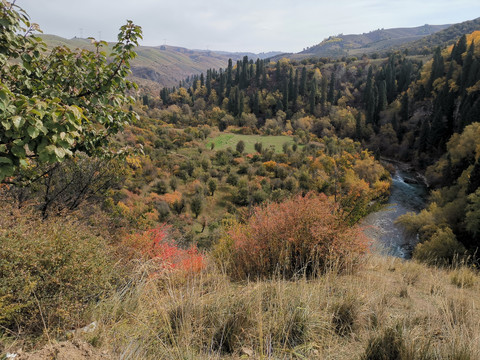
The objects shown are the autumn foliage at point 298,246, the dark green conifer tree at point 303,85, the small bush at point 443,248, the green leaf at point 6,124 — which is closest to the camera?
the green leaf at point 6,124

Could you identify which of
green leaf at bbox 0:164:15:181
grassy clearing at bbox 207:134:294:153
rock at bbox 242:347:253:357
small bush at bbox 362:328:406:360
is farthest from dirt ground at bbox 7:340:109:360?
grassy clearing at bbox 207:134:294:153

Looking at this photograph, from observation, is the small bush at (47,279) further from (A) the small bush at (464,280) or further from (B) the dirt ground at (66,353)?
(A) the small bush at (464,280)

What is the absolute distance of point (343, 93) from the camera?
79.1 metres

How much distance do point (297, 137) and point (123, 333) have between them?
5458 cm

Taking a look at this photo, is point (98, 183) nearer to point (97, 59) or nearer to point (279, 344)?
point (97, 59)

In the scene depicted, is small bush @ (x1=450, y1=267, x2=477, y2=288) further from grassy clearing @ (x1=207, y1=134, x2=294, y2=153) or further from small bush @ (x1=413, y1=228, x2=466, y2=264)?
grassy clearing @ (x1=207, y1=134, x2=294, y2=153)

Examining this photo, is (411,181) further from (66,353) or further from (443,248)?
(66,353)

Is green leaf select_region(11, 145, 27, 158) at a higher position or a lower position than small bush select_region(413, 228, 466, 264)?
higher

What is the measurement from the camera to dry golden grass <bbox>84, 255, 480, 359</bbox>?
2295 millimetres

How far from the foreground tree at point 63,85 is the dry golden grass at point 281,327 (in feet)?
6.58

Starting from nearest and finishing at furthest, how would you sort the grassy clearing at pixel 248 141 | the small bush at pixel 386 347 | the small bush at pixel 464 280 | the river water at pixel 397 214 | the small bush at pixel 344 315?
the small bush at pixel 386 347 < the small bush at pixel 344 315 < the small bush at pixel 464 280 < the river water at pixel 397 214 < the grassy clearing at pixel 248 141

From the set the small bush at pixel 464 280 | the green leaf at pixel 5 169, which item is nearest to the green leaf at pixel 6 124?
the green leaf at pixel 5 169

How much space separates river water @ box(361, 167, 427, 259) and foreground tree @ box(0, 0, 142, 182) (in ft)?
57.8

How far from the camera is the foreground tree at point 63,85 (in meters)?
2.46
